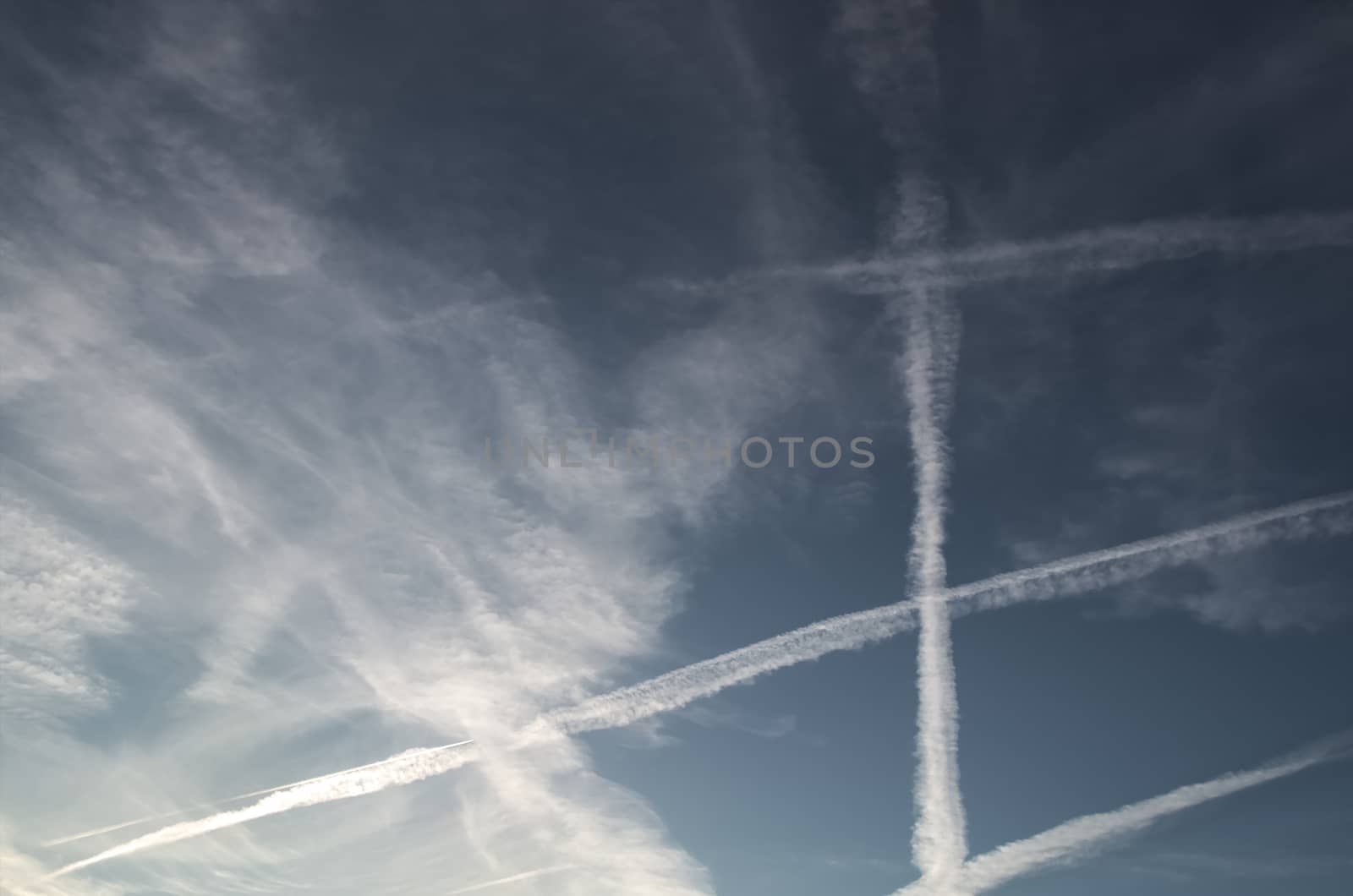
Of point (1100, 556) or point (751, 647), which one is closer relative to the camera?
point (1100, 556)

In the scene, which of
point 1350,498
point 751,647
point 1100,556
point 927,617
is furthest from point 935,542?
point 1350,498

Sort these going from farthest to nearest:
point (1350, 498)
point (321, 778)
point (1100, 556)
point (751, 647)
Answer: point (321, 778) → point (751, 647) → point (1100, 556) → point (1350, 498)

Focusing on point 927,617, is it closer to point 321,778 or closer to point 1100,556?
point 1100,556

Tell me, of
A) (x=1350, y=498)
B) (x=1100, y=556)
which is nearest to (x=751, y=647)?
(x=1100, y=556)

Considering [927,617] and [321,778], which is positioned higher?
[927,617]

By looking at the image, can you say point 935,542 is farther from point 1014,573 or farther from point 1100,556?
point 1100,556

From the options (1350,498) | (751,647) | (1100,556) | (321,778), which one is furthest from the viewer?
(321,778)

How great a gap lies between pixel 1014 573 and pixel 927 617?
4.33m

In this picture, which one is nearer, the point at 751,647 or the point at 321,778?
the point at 751,647

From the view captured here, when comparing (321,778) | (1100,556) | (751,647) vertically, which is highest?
(1100,556)

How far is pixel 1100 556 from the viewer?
31.2 m

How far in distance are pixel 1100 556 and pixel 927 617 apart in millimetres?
7840

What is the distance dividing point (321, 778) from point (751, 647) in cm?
2805

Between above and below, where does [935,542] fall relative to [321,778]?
above
